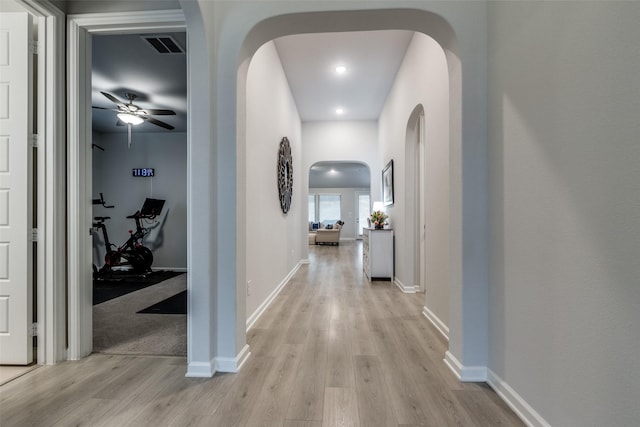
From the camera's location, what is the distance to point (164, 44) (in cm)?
301

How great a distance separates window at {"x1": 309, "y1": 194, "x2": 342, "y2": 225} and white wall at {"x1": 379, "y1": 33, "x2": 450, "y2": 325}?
9962 millimetres

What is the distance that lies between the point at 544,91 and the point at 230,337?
2.11 meters

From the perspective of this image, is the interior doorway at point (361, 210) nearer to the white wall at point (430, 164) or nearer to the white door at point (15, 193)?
the white wall at point (430, 164)

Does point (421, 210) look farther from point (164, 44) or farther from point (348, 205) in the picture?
point (348, 205)

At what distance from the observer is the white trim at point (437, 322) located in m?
2.43

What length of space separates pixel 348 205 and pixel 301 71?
10.2 m

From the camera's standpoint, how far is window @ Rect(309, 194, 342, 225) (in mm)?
14336

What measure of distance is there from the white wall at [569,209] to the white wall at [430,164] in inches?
34.4

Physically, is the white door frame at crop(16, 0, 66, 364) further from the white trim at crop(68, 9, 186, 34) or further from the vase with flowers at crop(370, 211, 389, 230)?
the vase with flowers at crop(370, 211, 389, 230)

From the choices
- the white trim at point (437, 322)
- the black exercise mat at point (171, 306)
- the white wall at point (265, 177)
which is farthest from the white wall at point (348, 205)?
the white trim at point (437, 322)

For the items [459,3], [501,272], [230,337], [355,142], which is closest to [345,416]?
[230,337]

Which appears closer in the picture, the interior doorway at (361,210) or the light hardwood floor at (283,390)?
the light hardwood floor at (283,390)

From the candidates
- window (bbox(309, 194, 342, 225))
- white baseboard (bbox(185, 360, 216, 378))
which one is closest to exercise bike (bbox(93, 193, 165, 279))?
white baseboard (bbox(185, 360, 216, 378))

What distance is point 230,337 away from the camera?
73.9 inches
